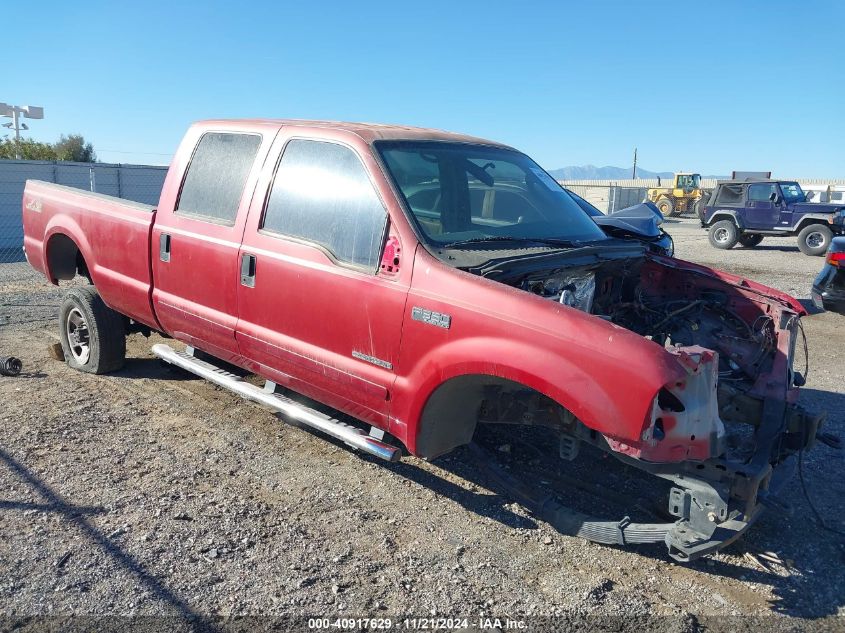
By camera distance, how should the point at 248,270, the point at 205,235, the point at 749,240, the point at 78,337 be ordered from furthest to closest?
the point at 749,240, the point at 78,337, the point at 205,235, the point at 248,270

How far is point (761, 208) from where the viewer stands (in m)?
20.2

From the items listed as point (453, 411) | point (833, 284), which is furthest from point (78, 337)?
point (833, 284)

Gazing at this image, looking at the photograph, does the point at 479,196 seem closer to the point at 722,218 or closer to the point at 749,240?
the point at 722,218

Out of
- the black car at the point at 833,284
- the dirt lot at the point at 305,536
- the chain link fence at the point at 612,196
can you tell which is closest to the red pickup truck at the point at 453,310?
the dirt lot at the point at 305,536

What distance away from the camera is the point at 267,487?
162 inches

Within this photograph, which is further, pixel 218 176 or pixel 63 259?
pixel 63 259

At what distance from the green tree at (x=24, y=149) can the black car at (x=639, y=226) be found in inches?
1445

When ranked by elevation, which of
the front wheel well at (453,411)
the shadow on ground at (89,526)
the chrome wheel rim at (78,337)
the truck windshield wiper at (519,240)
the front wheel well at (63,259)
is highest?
the truck windshield wiper at (519,240)

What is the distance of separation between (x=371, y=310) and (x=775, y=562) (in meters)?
2.37

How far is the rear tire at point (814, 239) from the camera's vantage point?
1883 cm

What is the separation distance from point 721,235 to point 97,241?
19.1 meters

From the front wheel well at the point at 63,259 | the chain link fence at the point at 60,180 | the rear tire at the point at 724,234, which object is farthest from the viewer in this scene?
the rear tire at the point at 724,234

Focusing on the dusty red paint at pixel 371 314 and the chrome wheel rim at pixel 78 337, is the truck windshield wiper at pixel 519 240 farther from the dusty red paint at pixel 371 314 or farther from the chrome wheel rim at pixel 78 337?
the chrome wheel rim at pixel 78 337

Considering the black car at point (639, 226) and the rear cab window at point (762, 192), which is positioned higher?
the rear cab window at point (762, 192)
